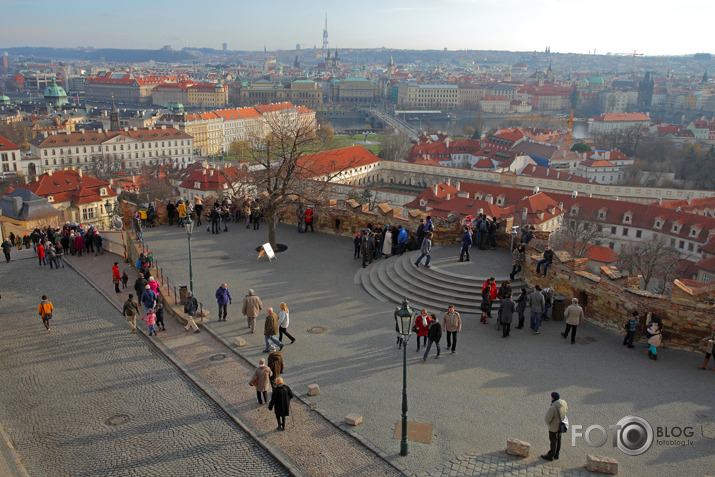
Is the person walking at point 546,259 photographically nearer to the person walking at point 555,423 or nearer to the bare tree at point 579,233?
the person walking at point 555,423

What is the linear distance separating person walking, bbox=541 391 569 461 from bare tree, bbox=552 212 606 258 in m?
30.4

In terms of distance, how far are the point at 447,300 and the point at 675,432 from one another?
6.02 meters

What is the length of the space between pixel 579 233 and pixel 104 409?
4045 centimetres

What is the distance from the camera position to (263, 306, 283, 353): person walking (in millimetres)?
11852

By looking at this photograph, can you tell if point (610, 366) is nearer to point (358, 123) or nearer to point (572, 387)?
point (572, 387)

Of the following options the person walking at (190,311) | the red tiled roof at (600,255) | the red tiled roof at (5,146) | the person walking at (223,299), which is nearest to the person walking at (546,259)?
the person walking at (223,299)

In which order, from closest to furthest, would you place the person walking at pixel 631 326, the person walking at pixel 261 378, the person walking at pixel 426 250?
the person walking at pixel 261 378 < the person walking at pixel 631 326 < the person walking at pixel 426 250

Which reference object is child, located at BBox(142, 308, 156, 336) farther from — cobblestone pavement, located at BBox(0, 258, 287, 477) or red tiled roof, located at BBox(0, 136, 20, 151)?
red tiled roof, located at BBox(0, 136, 20, 151)

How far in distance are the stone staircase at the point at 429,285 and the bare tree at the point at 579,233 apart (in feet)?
78.8

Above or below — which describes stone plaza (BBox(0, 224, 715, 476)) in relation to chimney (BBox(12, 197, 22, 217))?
above

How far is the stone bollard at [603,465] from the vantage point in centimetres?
807

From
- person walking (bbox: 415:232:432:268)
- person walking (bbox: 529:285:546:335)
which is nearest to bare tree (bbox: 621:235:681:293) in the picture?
person walking (bbox: 415:232:432:268)

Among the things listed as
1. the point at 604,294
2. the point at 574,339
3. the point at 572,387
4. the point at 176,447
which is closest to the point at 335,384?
the point at 176,447

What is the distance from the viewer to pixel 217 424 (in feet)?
31.8
